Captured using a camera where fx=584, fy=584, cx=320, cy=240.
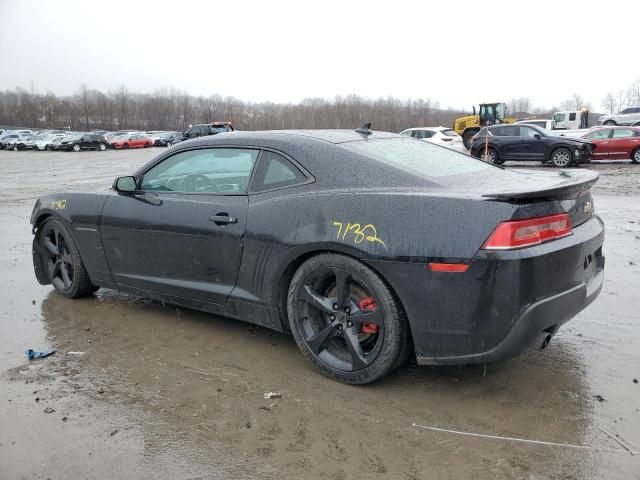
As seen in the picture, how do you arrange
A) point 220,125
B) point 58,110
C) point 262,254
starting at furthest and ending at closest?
point 58,110 < point 220,125 < point 262,254

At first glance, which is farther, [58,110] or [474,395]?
[58,110]

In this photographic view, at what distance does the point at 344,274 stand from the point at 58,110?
408ft

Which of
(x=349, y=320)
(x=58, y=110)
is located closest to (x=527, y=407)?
(x=349, y=320)

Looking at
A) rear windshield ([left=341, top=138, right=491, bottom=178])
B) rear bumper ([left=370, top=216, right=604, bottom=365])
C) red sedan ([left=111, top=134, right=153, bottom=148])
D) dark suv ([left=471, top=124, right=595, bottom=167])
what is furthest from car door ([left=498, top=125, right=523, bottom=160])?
red sedan ([left=111, top=134, right=153, bottom=148])

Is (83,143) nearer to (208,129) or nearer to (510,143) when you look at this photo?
(208,129)

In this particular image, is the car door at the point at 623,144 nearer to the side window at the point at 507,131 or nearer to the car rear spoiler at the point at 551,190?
the side window at the point at 507,131

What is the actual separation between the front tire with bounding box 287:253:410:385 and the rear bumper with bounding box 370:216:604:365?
105mm

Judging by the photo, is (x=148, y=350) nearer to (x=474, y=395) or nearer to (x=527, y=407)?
(x=474, y=395)

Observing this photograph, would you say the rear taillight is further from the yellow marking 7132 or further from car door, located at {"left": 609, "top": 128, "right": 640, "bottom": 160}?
car door, located at {"left": 609, "top": 128, "right": 640, "bottom": 160}

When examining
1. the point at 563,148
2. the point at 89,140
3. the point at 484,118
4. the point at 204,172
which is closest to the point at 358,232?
the point at 204,172

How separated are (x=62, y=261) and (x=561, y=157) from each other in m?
17.4

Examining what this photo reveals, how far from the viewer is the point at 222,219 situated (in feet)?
12.6

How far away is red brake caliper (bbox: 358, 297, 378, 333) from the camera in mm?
3240

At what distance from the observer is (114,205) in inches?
179
